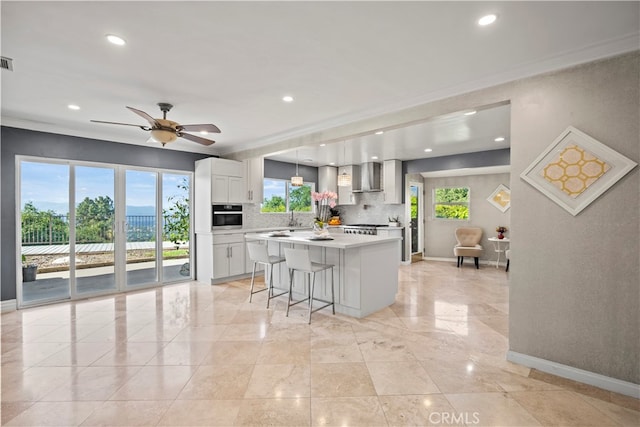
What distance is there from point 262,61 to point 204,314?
10.0 feet

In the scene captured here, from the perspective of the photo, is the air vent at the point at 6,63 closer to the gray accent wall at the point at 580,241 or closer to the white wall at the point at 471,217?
the gray accent wall at the point at 580,241

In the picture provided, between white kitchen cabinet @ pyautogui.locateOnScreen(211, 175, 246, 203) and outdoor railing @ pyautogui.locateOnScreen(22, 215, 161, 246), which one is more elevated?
white kitchen cabinet @ pyautogui.locateOnScreen(211, 175, 246, 203)

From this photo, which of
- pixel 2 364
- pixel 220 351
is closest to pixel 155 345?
pixel 220 351

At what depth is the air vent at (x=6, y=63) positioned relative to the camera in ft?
8.10

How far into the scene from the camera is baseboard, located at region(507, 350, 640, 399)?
7.34 ft

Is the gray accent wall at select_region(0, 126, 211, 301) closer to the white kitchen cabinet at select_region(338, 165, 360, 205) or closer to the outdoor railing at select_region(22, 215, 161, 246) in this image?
the outdoor railing at select_region(22, 215, 161, 246)

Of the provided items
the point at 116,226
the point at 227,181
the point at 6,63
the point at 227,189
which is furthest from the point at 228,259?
the point at 6,63

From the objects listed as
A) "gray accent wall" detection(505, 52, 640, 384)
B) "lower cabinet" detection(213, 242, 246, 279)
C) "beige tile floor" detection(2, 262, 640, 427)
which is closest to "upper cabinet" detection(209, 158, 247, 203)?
"lower cabinet" detection(213, 242, 246, 279)

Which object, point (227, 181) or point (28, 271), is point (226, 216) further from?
point (28, 271)

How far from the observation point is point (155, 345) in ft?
10.1

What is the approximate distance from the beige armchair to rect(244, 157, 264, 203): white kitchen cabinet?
15.4 feet

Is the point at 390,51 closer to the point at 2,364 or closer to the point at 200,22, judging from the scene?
the point at 200,22

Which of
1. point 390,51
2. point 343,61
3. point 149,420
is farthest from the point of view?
point 343,61

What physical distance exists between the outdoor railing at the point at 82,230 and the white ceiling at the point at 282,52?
4.82 ft
